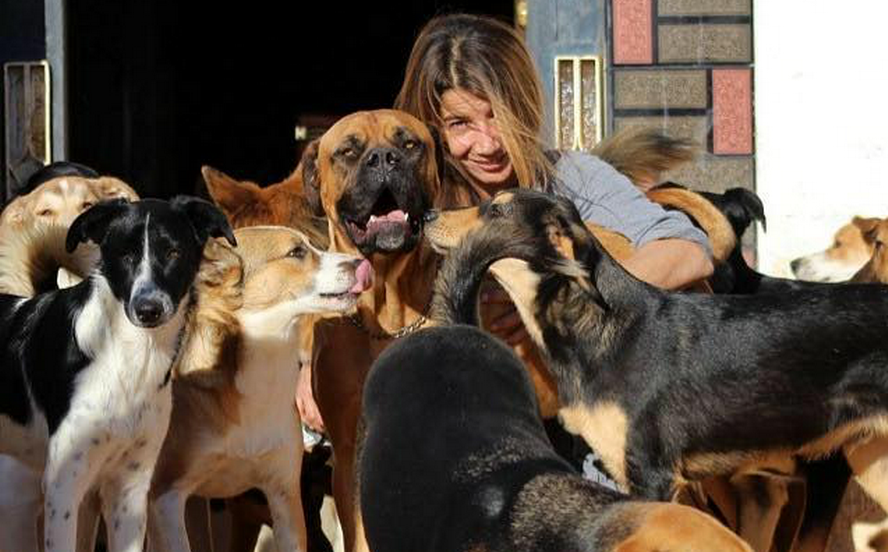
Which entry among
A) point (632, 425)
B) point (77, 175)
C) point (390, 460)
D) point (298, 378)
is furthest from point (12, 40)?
point (390, 460)

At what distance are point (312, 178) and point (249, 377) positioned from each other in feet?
2.49

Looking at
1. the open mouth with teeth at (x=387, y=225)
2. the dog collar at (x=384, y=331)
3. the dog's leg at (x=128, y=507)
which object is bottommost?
the dog's leg at (x=128, y=507)

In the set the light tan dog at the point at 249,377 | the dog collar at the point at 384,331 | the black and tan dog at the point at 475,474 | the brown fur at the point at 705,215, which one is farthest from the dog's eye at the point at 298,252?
the black and tan dog at the point at 475,474

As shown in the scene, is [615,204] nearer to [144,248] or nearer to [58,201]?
[144,248]

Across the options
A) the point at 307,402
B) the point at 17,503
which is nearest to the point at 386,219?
the point at 307,402

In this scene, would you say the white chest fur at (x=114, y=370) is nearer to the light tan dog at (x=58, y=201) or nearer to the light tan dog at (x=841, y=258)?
the light tan dog at (x=58, y=201)

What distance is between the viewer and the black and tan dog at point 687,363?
4.96m

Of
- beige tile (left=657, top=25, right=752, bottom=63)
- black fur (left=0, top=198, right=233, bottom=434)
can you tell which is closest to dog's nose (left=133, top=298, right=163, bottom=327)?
black fur (left=0, top=198, right=233, bottom=434)

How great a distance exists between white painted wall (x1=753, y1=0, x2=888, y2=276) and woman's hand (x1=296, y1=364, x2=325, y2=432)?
2946 millimetres

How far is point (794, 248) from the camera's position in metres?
8.31

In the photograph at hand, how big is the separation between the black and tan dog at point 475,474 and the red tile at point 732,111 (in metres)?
4.37

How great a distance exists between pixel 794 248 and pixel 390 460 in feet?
16.5

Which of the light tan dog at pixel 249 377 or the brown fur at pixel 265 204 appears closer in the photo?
the light tan dog at pixel 249 377

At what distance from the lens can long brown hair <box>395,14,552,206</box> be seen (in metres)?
5.98
